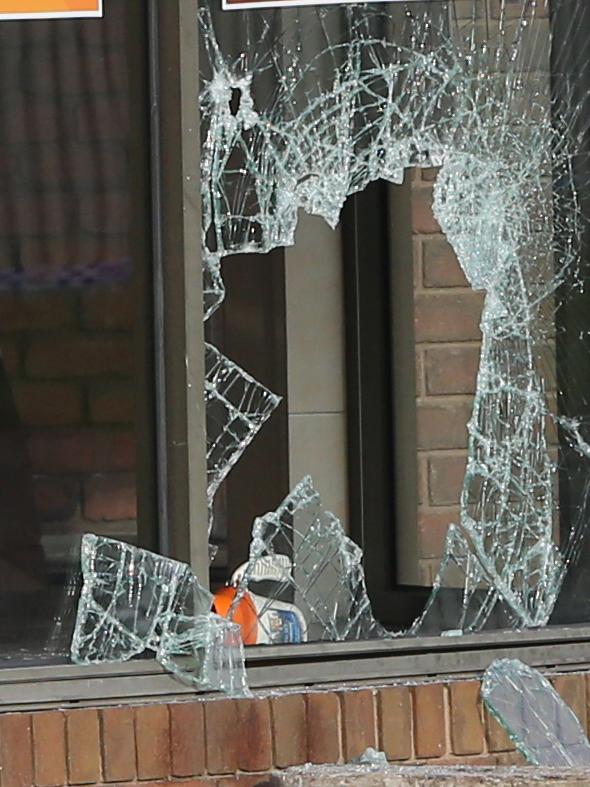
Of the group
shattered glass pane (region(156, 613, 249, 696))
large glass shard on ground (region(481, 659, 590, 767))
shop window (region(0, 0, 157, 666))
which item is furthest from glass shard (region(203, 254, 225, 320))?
large glass shard on ground (region(481, 659, 590, 767))

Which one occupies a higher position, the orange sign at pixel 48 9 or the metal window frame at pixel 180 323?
the orange sign at pixel 48 9

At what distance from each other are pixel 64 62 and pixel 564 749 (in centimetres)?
198

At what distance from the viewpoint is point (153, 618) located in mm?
4637

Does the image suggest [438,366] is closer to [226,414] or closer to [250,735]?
[226,414]

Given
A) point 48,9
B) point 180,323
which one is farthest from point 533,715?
point 48,9

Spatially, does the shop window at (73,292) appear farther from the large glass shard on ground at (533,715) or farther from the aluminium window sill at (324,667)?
the large glass shard on ground at (533,715)

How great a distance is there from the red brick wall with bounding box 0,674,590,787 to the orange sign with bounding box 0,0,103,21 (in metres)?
1.60

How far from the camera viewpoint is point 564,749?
4609mm

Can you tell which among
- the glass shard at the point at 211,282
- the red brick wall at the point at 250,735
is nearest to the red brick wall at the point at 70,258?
the glass shard at the point at 211,282

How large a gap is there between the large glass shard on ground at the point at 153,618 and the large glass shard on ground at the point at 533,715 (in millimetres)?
609

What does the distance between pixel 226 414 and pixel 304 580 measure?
1.56ft

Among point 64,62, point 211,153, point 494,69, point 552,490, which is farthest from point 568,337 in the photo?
point 64,62

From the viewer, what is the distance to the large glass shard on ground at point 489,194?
16.4 ft

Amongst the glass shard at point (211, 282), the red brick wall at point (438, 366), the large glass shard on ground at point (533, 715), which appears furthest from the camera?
the red brick wall at point (438, 366)
